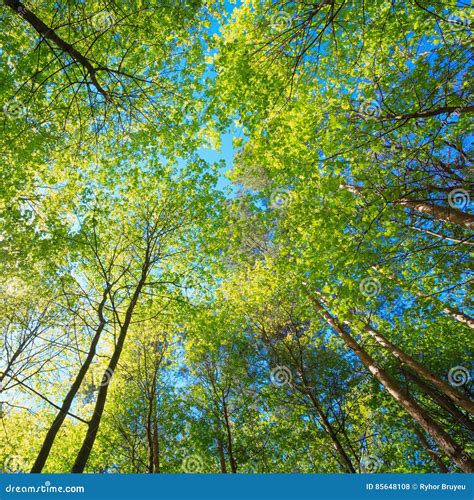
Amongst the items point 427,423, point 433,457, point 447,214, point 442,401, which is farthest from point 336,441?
point 447,214

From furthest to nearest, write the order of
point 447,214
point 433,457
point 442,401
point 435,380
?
point 433,457, point 442,401, point 435,380, point 447,214

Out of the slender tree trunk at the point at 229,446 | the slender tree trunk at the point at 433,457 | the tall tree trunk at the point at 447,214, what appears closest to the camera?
the tall tree trunk at the point at 447,214

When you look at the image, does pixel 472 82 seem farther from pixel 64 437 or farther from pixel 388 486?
pixel 64 437

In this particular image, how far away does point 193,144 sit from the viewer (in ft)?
28.9

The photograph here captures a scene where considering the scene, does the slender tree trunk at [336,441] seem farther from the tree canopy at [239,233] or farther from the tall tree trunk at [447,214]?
the tall tree trunk at [447,214]

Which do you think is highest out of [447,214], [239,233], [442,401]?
[239,233]

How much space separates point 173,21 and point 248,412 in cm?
1282

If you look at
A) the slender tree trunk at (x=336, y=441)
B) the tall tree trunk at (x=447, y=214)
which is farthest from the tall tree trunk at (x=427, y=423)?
the tall tree trunk at (x=447, y=214)

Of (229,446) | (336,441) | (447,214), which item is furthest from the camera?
(229,446)

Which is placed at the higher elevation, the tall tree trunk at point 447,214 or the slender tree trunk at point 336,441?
the tall tree trunk at point 447,214

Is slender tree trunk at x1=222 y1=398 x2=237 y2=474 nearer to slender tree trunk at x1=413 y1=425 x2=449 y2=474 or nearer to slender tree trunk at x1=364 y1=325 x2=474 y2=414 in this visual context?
slender tree trunk at x1=364 y1=325 x2=474 y2=414

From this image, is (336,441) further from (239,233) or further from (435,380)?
(239,233)

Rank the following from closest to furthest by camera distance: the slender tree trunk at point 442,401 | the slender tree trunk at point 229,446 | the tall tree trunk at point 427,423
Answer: the tall tree trunk at point 427,423
the slender tree trunk at point 442,401
the slender tree trunk at point 229,446

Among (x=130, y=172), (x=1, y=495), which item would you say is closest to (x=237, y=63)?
(x=130, y=172)
